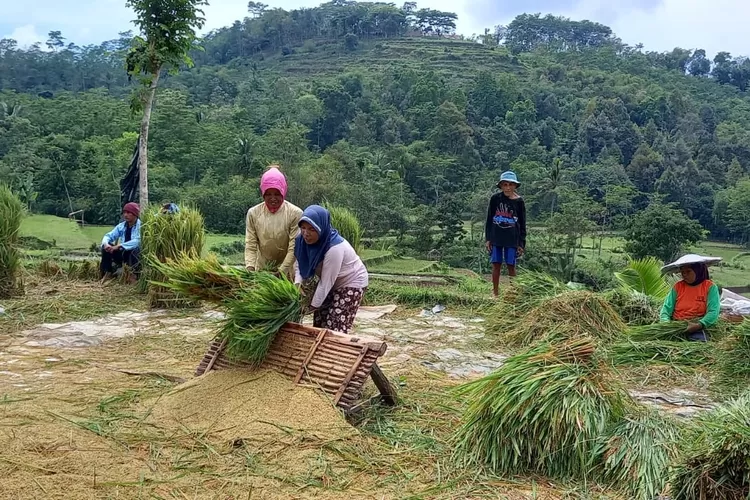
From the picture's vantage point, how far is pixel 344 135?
4869 centimetres

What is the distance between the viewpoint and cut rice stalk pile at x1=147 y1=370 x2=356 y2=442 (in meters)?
3.35

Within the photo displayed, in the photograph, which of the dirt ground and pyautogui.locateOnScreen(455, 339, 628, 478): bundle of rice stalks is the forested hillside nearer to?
the dirt ground

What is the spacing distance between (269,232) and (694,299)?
3.04 m

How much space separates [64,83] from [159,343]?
5872 centimetres

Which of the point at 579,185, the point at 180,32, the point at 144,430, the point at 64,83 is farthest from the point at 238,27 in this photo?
the point at 144,430

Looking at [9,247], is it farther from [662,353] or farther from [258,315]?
[662,353]

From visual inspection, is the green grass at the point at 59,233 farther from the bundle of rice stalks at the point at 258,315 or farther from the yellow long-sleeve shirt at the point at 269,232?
the bundle of rice stalks at the point at 258,315

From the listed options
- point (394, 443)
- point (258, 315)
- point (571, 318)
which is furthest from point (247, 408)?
point (571, 318)

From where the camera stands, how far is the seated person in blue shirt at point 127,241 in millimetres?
7480

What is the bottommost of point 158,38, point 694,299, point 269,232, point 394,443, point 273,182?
point 394,443

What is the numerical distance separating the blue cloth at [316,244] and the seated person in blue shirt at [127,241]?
3.93 m

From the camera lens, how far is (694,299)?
5.06 m

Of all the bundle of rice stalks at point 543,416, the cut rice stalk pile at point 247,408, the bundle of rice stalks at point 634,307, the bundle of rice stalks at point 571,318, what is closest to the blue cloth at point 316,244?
the cut rice stalk pile at point 247,408

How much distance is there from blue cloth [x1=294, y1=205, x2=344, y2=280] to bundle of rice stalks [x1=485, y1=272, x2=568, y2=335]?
2.21 meters
